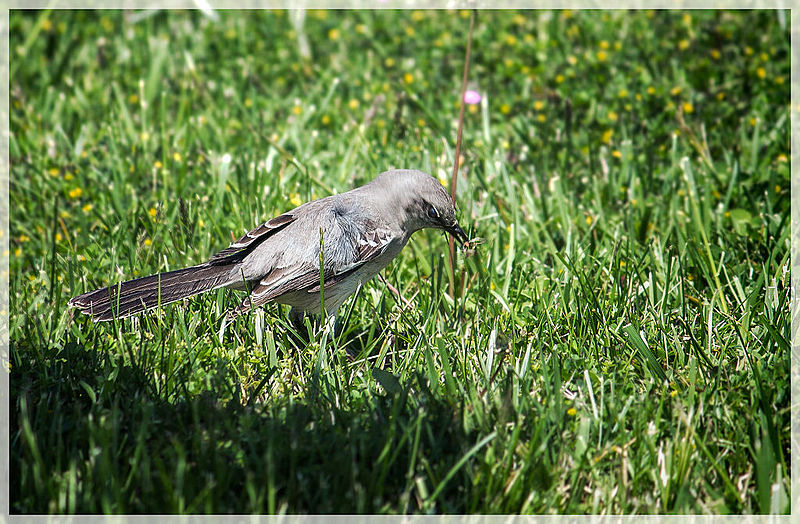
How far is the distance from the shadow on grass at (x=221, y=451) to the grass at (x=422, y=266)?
13mm

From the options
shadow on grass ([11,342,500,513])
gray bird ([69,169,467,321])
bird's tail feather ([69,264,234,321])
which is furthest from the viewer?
gray bird ([69,169,467,321])

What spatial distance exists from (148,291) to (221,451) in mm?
1048

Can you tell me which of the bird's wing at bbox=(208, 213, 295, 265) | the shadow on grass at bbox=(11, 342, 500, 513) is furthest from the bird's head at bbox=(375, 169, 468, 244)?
the shadow on grass at bbox=(11, 342, 500, 513)

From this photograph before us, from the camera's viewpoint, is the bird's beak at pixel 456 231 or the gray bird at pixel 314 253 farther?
the bird's beak at pixel 456 231

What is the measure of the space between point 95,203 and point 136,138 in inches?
37.1

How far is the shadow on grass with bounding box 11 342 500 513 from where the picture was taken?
2734 millimetres

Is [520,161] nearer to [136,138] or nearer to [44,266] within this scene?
[136,138]

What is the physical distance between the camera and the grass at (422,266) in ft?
9.55

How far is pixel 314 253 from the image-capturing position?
372cm

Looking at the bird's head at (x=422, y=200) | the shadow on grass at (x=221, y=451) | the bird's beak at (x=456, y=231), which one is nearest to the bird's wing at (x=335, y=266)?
the bird's head at (x=422, y=200)

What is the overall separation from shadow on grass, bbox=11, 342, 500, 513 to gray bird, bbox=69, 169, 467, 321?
467 millimetres

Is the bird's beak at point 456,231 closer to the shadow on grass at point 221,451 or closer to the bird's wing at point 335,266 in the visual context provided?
the bird's wing at point 335,266

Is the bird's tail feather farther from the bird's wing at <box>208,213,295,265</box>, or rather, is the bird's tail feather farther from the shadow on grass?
the shadow on grass

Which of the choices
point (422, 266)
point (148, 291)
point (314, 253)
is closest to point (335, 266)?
point (314, 253)
